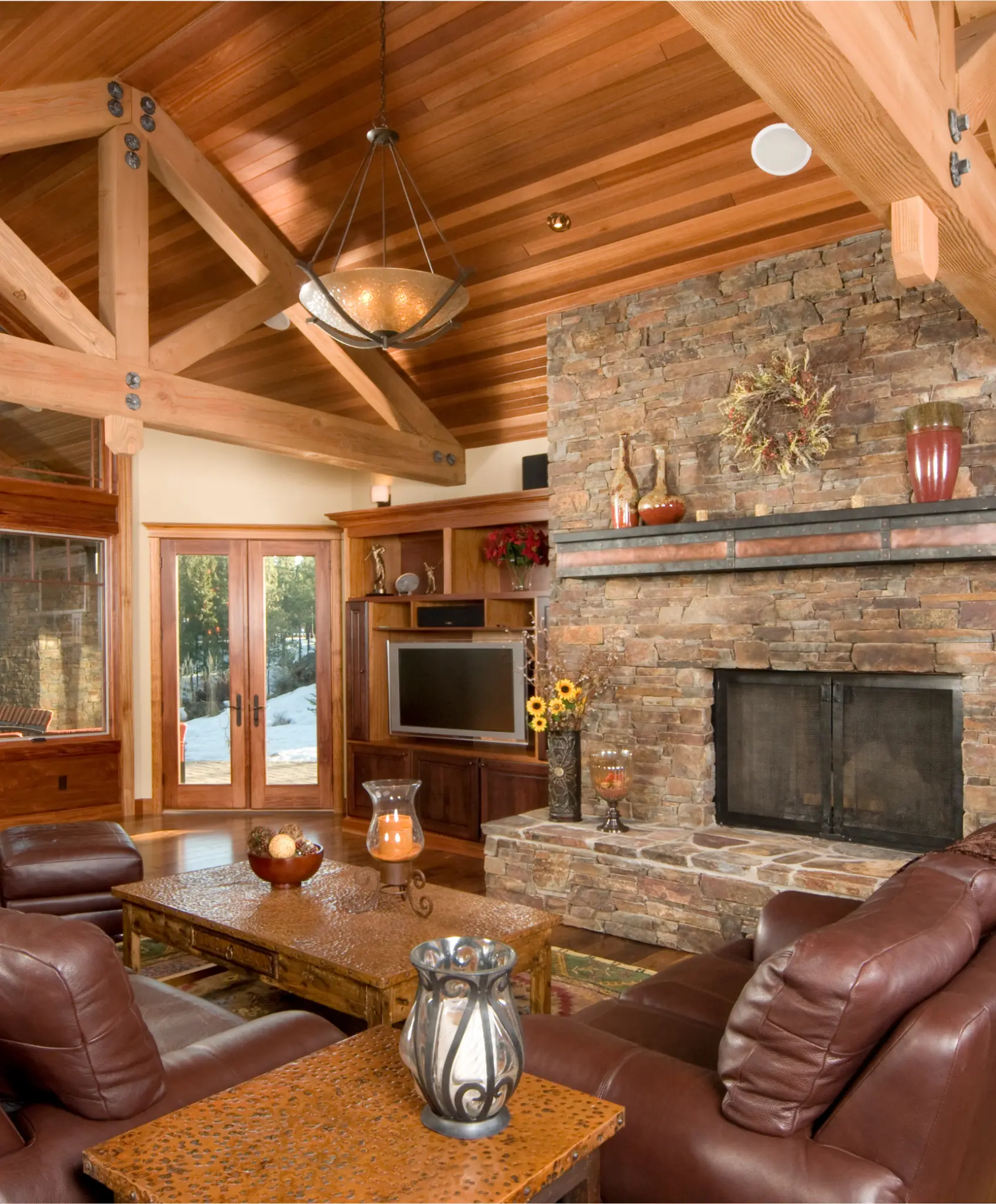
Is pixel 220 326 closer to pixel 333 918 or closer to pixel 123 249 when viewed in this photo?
pixel 123 249

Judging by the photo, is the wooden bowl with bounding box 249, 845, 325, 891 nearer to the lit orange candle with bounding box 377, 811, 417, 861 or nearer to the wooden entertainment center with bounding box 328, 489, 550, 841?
the lit orange candle with bounding box 377, 811, 417, 861

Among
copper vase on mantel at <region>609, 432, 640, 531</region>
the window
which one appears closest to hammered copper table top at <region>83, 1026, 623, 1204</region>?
copper vase on mantel at <region>609, 432, 640, 531</region>

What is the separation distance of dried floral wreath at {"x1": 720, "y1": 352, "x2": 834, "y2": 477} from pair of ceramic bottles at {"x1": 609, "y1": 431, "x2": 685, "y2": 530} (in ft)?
1.25

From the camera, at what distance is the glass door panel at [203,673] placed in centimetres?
810

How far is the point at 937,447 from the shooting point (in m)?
4.09

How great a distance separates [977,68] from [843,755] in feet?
9.65

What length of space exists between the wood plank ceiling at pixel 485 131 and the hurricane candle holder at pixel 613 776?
Answer: 2.47m

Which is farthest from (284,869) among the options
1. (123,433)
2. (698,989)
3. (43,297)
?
(43,297)

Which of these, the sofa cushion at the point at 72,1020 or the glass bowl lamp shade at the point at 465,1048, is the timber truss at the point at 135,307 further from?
the glass bowl lamp shade at the point at 465,1048

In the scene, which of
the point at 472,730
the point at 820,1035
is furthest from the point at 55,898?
the point at 820,1035

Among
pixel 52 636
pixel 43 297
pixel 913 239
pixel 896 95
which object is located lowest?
pixel 52 636

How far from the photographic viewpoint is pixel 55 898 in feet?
13.8

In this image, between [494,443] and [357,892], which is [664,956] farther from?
[494,443]

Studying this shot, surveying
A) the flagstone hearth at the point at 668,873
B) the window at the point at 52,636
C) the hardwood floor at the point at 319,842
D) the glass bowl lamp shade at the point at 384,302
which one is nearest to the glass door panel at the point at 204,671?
the hardwood floor at the point at 319,842
